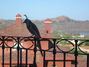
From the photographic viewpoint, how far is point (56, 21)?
76.8 metres

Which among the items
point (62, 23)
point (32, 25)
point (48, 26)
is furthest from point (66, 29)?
point (32, 25)

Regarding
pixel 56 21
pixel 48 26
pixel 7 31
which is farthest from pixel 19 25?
pixel 56 21

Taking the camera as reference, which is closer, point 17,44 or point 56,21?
point 17,44

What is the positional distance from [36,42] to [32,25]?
0.42m

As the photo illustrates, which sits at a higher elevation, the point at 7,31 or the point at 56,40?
the point at 56,40

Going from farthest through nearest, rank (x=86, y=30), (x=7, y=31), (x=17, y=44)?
1. (x=86, y=30)
2. (x=7, y=31)
3. (x=17, y=44)

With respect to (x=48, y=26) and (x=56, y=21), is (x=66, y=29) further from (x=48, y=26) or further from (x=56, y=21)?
(x=48, y=26)

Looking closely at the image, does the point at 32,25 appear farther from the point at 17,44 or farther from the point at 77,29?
the point at 77,29

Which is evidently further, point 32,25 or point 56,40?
point 32,25

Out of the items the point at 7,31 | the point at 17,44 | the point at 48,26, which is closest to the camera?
the point at 17,44

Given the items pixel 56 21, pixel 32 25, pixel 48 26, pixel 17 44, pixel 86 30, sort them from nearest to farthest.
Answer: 1. pixel 17 44
2. pixel 32 25
3. pixel 48 26
4. pixel 56 21
5. pixel 86 30

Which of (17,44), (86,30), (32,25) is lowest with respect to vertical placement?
(86,30)

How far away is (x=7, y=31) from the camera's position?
24594 mm

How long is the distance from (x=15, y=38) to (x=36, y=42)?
1.20 ft
